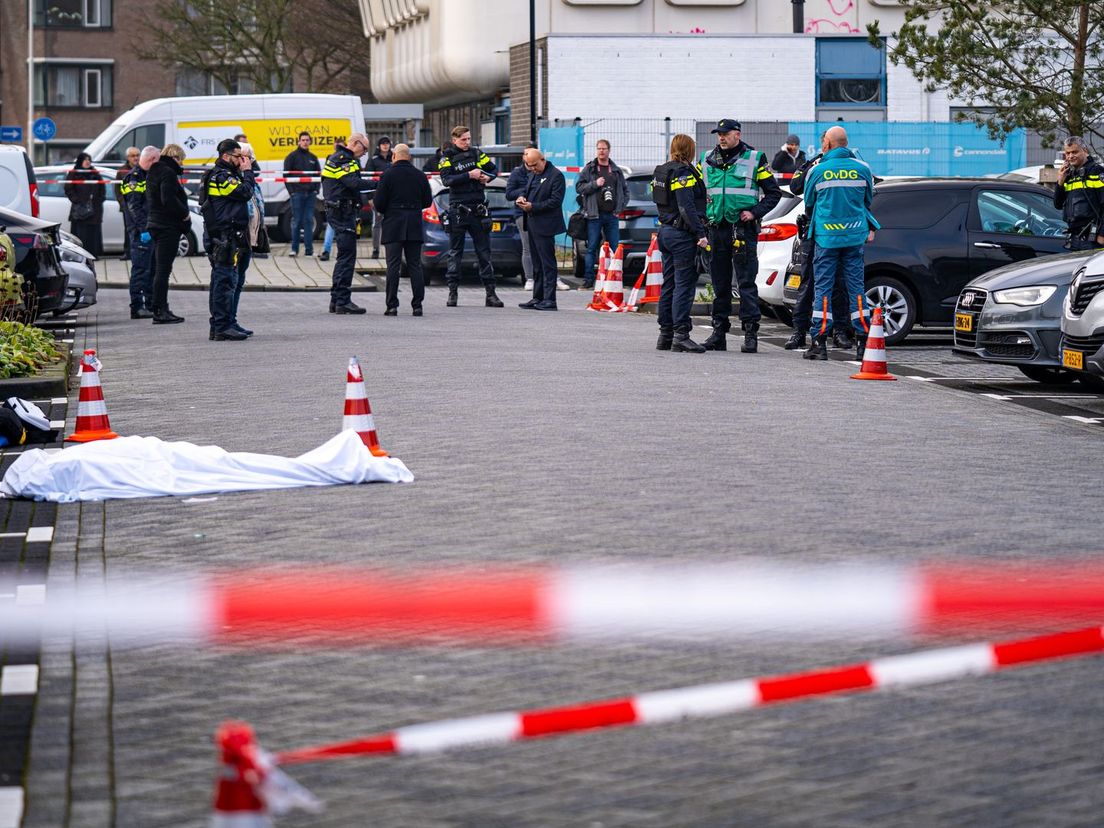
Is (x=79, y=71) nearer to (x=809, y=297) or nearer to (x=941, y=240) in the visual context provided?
(x=941, y=240)

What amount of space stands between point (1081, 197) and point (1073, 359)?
473cm

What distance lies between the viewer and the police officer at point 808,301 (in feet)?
Answer: 56.2

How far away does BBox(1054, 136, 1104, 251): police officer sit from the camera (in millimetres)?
17500

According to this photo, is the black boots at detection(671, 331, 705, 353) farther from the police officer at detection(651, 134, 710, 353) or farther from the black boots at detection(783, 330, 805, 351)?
the black boots at detection(783, 330, 805, 351)

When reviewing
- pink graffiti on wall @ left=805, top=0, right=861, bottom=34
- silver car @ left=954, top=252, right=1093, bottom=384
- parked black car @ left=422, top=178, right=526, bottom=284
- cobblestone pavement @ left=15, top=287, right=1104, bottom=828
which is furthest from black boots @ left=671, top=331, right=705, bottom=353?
pink graffiti on wall @ left=805, top=0, right=861, bottom=34

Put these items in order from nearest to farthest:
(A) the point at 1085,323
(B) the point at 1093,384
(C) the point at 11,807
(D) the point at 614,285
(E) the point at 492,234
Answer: (C) the point at 11,807 < (A) the point at 1085,323 < (B) the point at 1093,384 < (D) the point at 614,285 < (E) the point at 492,234

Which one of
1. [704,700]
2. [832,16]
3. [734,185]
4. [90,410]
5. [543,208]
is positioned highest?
[832,16]

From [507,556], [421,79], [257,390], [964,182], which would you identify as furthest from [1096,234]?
[421,79]

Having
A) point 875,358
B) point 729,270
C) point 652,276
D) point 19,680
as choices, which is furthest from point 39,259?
point 19,680

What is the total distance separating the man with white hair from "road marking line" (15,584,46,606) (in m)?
13.4

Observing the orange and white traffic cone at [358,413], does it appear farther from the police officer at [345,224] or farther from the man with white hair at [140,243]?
the police officer at [345,224]

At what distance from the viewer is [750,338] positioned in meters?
17.5

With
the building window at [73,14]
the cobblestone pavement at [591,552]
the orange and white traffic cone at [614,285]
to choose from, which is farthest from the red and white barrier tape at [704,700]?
the building window at [73,14]

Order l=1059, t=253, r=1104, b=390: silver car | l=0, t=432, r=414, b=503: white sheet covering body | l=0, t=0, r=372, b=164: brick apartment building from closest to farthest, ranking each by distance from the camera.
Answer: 1. l=0, t=432, r=414, b=503: white sheet covering body
2. l=1059, t=253, r=1104, b=390: silver car
3. l=0, t=0, r=372, b=164: brick apartment building
